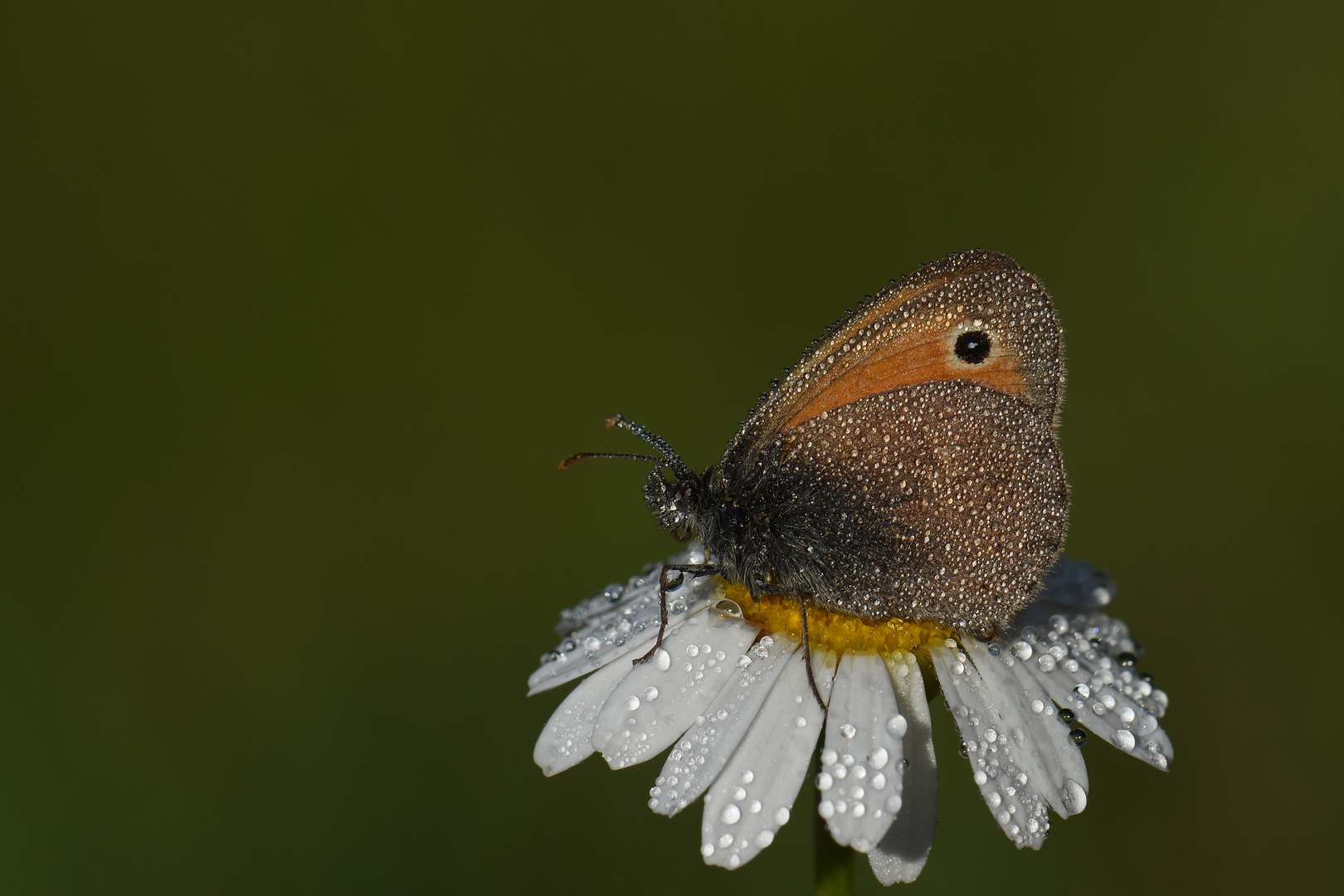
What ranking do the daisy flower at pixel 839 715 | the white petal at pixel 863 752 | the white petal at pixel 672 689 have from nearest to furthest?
the white petal at pixel 863 752 → the daisy flower at pixel 839 715 → the white petal at pixel 672 689

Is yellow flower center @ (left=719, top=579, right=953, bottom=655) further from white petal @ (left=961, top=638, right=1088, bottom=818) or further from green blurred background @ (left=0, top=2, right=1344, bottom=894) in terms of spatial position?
green blurred background @ (left=0, top=2, right=1344, bottom=894)

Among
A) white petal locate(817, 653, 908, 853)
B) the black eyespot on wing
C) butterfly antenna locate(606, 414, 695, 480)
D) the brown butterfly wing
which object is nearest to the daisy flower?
white petal locate(817, 653, 908, 853)

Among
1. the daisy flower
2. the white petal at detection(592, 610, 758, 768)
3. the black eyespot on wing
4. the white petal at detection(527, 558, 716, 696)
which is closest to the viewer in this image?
the daisy flower

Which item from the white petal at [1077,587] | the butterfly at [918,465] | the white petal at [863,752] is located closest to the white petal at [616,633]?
the butterfly at [918,465]

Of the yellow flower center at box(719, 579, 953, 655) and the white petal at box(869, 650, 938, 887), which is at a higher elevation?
the yellow flower center at box(719, 579, 953, 655)

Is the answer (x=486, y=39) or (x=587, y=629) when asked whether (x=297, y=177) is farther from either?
(x=587, y=629)

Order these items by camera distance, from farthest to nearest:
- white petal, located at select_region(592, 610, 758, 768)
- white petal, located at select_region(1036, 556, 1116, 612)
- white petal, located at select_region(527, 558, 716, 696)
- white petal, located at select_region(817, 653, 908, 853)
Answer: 1. white petal, located at select_region(1036, 556, 1116, 612)
2. white petal, located at select_region(527, 558, 716, 696)
3. white petal, located at select_region(592, 610, 758, 768)
4. white petal, located at select_region(817, 653, 908, 853)

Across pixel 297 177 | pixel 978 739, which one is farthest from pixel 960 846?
pixel 297 177

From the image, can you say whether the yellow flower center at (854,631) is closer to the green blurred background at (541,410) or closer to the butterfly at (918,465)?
the butterfly at (918,465)
